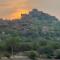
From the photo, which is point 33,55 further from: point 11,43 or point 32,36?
point 32,36

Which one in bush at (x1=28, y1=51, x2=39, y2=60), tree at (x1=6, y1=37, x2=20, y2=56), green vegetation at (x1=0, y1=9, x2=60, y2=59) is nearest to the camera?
bush at (x1=28, y1=51, x2=39, y2=60)

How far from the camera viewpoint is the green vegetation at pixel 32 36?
16.9m

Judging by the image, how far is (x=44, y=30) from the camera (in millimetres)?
22641

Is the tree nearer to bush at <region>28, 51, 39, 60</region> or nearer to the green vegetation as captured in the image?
the green vegetation

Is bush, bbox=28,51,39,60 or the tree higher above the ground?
the tree

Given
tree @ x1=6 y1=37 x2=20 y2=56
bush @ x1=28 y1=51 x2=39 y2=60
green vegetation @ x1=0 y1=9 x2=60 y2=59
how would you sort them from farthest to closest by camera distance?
tree @ x1=6 y1=37 x2=20 y2=56
green vegetation @ x1=0 y1=9 x2=60 y2=59
bush @ x1=28 y1=51 x2=39 y2=60

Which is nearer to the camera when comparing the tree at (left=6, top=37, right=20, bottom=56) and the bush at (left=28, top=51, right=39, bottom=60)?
the bush at (left=28, top=51, right=39, bottom=60)

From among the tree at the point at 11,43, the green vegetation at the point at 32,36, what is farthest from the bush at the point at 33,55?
the tree at the point at 11,43

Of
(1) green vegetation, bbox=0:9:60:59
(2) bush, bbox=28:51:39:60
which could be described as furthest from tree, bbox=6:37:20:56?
(2) bush, bbox=28:51:39:60

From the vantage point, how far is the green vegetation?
1693 cm

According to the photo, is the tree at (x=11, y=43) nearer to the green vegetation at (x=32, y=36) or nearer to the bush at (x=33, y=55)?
the green vegetation at (x=32, y=36)

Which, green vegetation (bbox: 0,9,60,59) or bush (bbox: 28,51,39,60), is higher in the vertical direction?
green vegetation (bbox: 0,9,60,59)

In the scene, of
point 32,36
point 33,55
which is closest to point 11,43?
point 33,55

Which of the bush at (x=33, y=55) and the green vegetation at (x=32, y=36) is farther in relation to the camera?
the green vegetation at (x=32, y=36)
